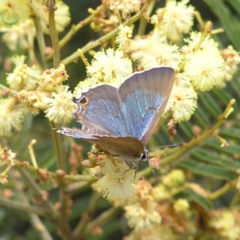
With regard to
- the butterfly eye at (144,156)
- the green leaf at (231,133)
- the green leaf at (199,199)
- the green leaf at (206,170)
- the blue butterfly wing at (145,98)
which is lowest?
the green leaf at (199,199)

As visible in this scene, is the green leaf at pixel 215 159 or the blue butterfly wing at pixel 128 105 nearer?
the blue butterfly wing at pixel 128 105

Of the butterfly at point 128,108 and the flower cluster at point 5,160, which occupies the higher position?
the flower cluster at point 5,160

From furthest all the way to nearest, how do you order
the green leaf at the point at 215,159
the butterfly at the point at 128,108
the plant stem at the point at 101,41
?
the green leaf at the point at 215,159 → the plant stem at the point at 101,41 → the butterfly at the point at 128,108

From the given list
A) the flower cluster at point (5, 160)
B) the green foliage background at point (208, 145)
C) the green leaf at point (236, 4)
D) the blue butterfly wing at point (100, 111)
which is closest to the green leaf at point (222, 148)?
the green foliage background at point (208, 145)

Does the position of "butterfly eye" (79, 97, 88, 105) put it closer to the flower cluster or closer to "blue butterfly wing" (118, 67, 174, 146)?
"blue butterfly wing" (118, 67, 174, 146)

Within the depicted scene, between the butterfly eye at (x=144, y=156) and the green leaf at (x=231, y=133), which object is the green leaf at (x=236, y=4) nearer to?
the green leaf at (x=231, y=133)

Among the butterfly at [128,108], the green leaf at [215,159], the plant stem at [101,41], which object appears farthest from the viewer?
the green leaf at [215,159]

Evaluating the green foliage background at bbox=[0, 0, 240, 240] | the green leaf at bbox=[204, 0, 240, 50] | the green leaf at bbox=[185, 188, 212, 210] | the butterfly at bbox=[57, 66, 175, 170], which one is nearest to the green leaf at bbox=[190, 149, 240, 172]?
the green foliage background at bbox=[0, 0, 240, 240]

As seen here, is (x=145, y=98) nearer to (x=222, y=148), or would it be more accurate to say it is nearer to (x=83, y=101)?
(x=83, y=101)
